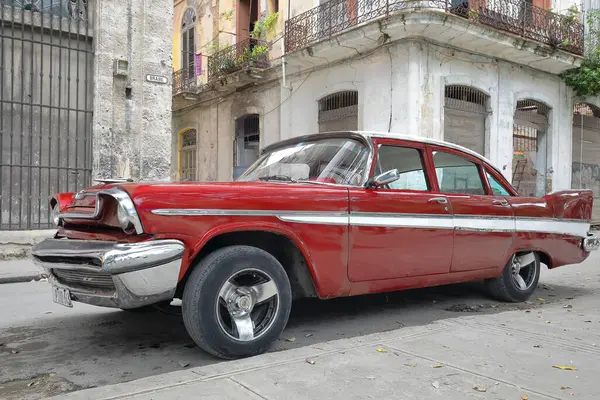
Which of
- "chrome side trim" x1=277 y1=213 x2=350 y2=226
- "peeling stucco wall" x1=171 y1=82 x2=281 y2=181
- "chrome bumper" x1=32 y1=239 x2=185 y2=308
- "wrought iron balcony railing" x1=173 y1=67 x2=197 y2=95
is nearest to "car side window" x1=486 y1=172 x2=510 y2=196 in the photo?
"chrome side trim" x1=277 y1=213 x2=350 y2=226

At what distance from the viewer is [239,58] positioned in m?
17.0

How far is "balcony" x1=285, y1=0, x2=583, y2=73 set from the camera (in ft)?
40.1

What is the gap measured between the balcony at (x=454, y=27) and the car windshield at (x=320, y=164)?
869 centimetres

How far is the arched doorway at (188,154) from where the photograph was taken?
20.9m

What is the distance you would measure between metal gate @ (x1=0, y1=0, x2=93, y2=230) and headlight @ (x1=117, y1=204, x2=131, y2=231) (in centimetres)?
733

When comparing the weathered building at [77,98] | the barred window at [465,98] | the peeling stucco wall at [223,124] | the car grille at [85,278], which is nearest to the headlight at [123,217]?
the car grille at [85,278]

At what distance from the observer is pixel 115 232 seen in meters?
3.28

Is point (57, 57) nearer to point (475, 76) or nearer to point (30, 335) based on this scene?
point (30, 335)

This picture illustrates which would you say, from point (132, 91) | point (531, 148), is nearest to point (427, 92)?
point (531, 148)

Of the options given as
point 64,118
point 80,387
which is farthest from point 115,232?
point 64,118

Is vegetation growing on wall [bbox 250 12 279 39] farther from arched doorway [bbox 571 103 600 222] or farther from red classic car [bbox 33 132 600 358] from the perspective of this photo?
red classic car [bbox 33 132 600 358]

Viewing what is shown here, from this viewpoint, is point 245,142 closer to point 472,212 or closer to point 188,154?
point 188,154

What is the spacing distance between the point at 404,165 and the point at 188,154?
17.9 m

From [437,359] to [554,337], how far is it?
119 cm
